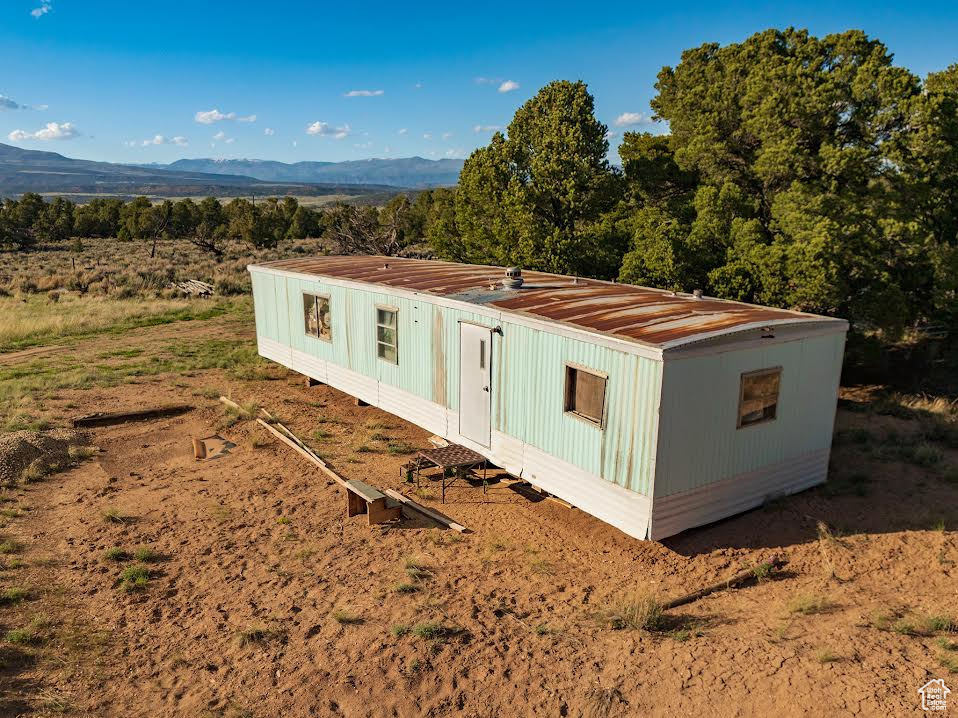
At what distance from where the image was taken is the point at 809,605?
6.71m

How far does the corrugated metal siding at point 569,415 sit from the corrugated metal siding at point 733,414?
0.77 feet

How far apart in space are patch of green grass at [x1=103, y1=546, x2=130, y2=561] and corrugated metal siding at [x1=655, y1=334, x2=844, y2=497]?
6506mm

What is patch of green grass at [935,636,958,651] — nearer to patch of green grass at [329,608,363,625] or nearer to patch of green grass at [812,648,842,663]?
patch of green grass at [812,648,842,663]

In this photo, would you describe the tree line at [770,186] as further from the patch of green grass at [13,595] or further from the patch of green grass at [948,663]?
the patch of green grass at [13,595]

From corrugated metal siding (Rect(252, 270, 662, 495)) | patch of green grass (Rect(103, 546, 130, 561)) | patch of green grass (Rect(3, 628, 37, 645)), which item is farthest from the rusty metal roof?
patch of green grass (Rect(3, 628, 37, 645))

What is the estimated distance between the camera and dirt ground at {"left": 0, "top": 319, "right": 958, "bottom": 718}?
18.6 ft

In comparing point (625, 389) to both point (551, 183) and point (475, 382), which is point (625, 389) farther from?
point (551, 183)

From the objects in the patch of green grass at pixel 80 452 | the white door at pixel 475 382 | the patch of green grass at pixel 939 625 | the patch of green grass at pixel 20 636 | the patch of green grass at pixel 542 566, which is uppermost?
the white door at pixel 475 382

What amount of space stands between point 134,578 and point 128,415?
6652 millimetres

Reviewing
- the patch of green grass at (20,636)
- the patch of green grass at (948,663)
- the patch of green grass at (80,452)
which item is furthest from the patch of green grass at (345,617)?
the patch of green grass at (80,452)

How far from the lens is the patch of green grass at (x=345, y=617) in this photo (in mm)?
6684

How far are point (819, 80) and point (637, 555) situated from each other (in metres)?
11.1

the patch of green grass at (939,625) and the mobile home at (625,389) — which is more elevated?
the mobile home at (625,389)

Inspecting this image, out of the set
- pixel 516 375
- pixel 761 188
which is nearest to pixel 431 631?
pixel 516 375
